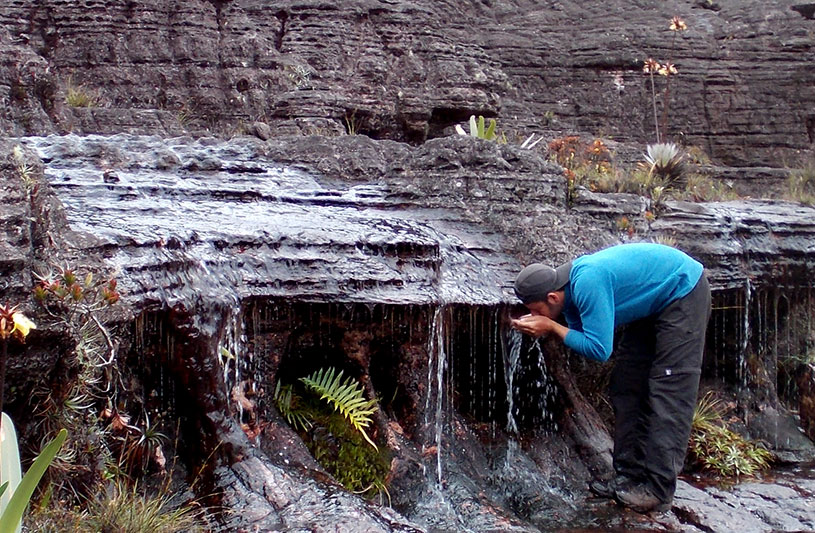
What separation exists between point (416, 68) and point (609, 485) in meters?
7.71

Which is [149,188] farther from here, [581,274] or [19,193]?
[581,274]

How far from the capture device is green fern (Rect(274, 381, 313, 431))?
539 cm

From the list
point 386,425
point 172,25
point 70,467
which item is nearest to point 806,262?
point 386,425

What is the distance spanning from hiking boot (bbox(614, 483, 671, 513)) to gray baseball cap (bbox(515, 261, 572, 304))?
1375 millimetres

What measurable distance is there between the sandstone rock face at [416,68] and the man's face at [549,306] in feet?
18.1

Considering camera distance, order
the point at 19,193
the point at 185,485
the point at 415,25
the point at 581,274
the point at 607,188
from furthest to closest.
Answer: the point at 415,25
the point at 607,188
the point at 581,274
the point at 185,485
the point at 19,193

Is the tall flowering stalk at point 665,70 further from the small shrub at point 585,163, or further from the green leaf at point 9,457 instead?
the green leaf at point 9,457

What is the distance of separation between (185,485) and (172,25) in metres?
8.24

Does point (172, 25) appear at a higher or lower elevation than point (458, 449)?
higher

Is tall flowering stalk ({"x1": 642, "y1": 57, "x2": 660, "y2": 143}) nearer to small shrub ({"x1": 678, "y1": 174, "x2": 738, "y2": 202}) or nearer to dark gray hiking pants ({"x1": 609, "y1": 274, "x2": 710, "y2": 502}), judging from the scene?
small shrub ({"x1": 678, "y1": 174, "x2": 738, "y2": 202})

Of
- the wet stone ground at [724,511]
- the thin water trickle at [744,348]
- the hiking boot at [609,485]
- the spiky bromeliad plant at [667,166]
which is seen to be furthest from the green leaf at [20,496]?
the spiky bromeliad plant at [667,166]

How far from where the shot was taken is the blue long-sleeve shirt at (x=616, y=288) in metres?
4.96

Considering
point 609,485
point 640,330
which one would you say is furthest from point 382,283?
point 609,485

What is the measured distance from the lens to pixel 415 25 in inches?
499
